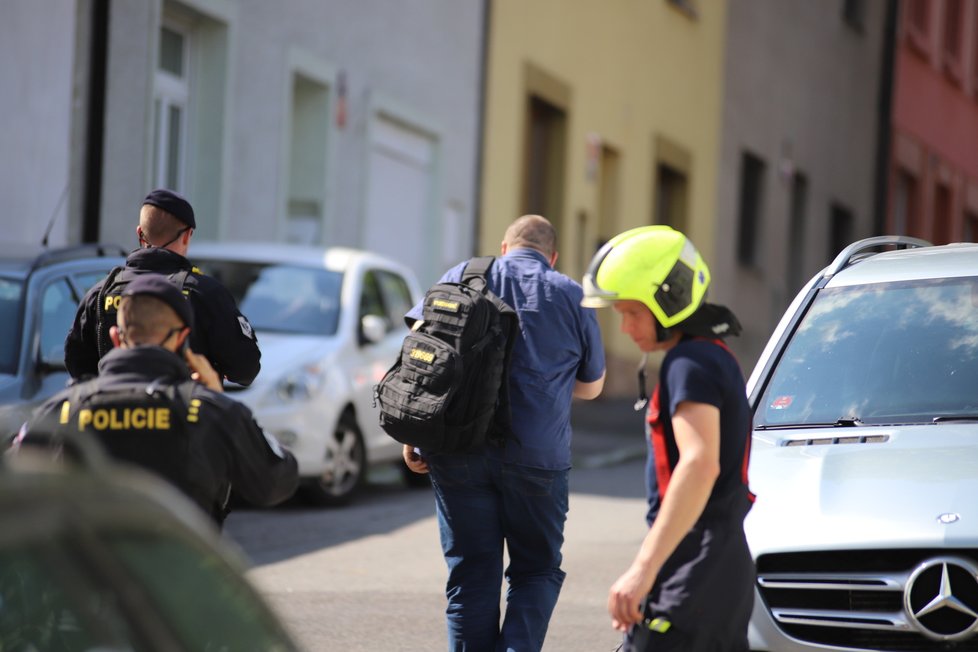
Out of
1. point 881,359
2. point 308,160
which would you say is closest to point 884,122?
point 308,160

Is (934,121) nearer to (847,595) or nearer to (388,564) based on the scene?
(388,564)

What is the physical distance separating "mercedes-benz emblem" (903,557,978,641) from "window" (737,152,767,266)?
2414 centimetres

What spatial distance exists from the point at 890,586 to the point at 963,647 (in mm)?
277

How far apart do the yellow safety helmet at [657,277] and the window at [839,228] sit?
28923mm

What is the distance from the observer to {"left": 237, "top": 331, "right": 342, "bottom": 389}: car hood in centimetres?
1179

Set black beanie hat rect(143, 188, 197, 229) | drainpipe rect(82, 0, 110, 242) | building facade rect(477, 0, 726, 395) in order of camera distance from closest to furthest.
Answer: black beanie hat rect(143, 188, 197, 229) < drainpipe rect(82, 0, 110, 242) < building facade rect(477, 0, 726, 395)

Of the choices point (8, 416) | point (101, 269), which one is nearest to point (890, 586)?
point (8, 416)

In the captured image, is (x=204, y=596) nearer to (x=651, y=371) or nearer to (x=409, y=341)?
(x=409, y=341)

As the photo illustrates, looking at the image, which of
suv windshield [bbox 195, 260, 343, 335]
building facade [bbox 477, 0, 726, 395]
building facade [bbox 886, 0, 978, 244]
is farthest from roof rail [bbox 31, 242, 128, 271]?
building facade [bbox 886, 0, 978, 244]

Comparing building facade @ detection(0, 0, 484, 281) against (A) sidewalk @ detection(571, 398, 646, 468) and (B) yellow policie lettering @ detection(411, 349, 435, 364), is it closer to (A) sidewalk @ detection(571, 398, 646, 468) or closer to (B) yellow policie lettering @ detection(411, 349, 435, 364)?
(A) sidewalk @ detection(571, 398, 646, 468)

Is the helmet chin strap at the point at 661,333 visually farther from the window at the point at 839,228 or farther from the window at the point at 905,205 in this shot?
the window at the point at 905,205

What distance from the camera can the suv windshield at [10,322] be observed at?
29.6ft

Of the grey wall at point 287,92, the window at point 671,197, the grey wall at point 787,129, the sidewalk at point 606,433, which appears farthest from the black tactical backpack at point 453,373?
the grey wall at point 787,129

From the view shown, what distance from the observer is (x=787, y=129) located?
29828 millimetres
